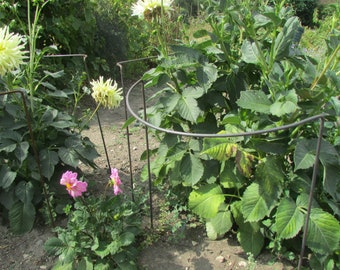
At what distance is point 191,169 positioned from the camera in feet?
5.94

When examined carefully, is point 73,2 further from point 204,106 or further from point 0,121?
point 204,106

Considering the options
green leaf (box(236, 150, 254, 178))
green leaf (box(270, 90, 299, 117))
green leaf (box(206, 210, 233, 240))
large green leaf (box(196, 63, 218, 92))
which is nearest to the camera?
green leaf (box(270, 90, 299, 117))

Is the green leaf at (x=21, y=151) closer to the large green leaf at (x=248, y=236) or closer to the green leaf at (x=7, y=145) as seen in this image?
the green leaf at (x=7, y=145)

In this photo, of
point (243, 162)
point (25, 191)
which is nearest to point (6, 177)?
point (25, 191)

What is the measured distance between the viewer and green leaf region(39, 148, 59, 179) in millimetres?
1993

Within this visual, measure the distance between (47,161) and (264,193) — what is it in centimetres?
122

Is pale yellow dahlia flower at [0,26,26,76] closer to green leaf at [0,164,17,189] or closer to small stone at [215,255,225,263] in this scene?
green leaf at [0,164,17,189]

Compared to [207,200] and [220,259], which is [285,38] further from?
[220,259]

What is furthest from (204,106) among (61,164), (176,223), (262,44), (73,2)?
(73,2)

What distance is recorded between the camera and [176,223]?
207 centimetres

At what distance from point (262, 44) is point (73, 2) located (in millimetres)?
3102

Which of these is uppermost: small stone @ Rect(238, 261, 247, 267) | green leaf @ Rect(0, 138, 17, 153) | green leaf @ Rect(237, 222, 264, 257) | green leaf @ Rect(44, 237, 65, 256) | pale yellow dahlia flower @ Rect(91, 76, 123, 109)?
pale yellow dahlia flower @ Rect(91, 76, 123, 109)

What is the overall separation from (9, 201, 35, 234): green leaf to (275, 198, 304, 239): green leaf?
138 cm

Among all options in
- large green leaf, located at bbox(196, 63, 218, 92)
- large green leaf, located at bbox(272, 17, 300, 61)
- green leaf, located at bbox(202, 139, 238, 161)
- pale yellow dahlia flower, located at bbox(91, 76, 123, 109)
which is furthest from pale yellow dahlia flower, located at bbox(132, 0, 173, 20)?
green leaf, located at bbox(202, 139, 238, 161)
